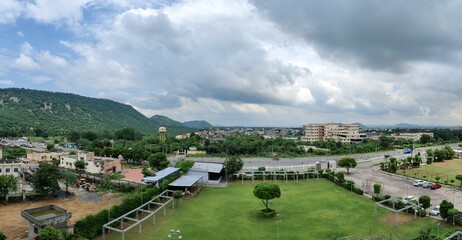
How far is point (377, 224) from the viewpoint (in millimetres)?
26703

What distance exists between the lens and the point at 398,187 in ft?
135

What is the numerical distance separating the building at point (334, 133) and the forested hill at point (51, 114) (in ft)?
263

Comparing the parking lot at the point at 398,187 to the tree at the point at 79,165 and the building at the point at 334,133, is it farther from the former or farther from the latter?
the building at the point at 334,133

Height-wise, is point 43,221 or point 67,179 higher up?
point 67,179

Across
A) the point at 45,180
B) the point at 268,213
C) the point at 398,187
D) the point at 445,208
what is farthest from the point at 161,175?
the point at 445,208

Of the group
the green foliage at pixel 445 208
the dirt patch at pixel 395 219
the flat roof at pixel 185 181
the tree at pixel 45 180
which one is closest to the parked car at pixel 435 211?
the green foliage at pixel 445 208

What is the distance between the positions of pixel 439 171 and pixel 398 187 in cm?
1823

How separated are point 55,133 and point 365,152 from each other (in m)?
106

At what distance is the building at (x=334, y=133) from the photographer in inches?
4988

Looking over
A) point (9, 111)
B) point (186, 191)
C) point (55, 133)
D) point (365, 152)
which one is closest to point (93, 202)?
point (186, 191)

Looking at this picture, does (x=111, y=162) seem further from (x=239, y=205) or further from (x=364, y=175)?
(x=364, y=175)

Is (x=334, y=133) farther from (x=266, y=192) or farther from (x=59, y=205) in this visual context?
(x=59, y=205)

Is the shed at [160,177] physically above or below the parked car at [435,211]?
above

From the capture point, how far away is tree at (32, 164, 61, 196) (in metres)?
38.1
